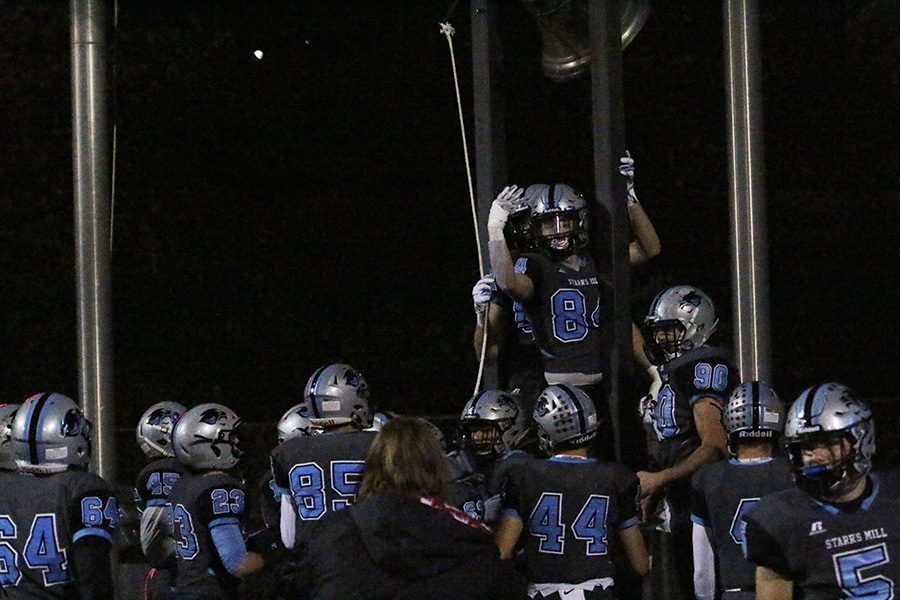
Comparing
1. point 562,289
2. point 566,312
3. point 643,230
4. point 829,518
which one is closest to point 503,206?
point 562,289

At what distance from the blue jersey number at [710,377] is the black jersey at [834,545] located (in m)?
2.21

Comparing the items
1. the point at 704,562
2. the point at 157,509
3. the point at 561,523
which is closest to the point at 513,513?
the point at 561,523

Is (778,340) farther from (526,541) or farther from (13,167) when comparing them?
(526,541)

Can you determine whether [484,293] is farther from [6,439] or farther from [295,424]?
[6,439]

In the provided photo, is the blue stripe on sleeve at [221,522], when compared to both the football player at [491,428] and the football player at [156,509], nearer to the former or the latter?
the football player at [156,509]

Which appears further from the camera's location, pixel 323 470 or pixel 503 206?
pixel 503 206

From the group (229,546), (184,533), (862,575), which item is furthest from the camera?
(184,533)

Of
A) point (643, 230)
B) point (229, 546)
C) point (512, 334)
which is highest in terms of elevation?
point (643, 230)

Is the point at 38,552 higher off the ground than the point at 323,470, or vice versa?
the point at 323,470

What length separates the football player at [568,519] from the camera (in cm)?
601

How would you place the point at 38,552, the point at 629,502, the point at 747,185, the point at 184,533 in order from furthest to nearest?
the point at 747,185 < the point at 184,533 < the point at 629,502 < the point at 38,552

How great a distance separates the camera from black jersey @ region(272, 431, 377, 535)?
6.16m

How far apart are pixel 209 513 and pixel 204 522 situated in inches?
2.0

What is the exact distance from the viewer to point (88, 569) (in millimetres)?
5863
